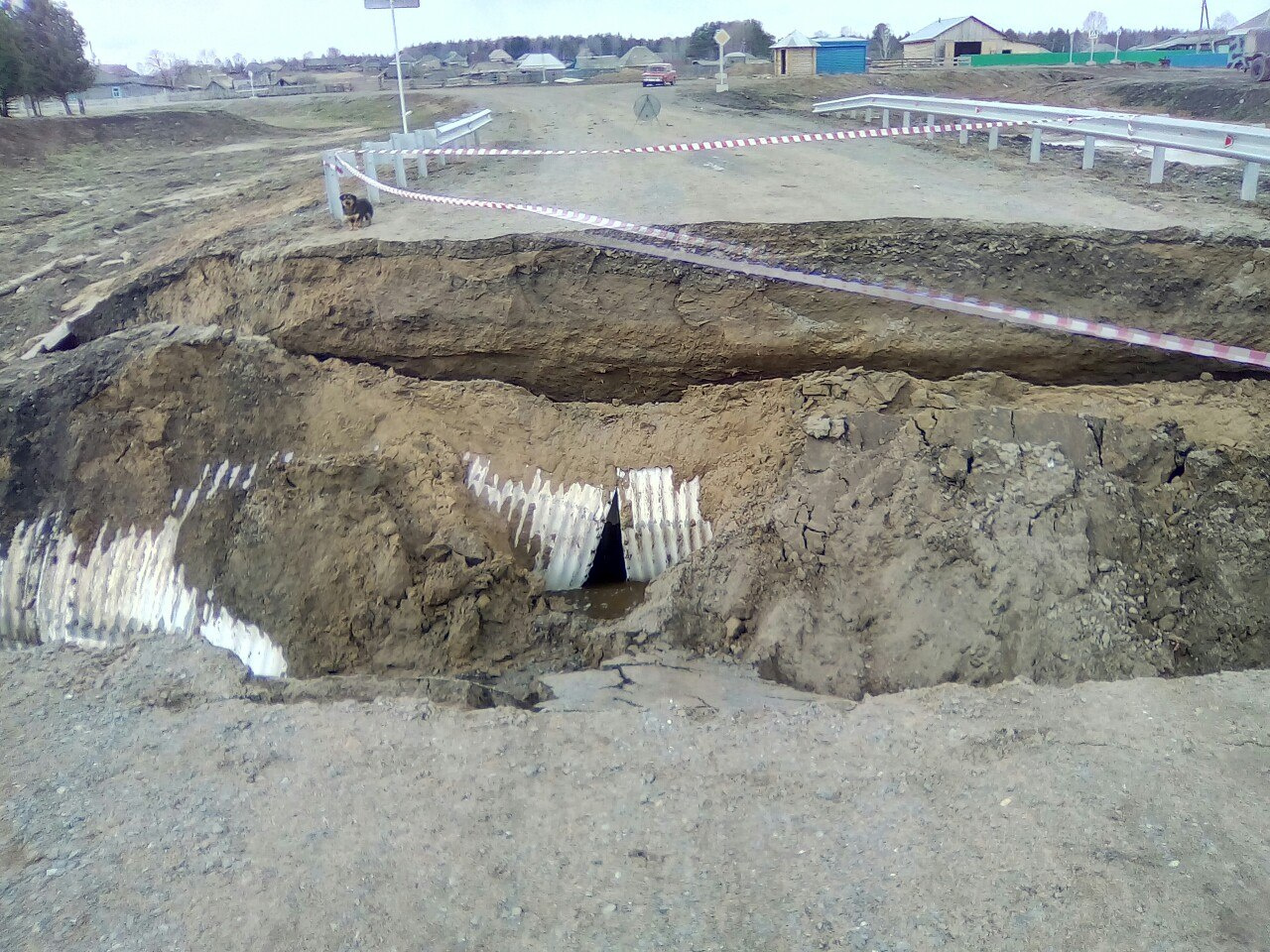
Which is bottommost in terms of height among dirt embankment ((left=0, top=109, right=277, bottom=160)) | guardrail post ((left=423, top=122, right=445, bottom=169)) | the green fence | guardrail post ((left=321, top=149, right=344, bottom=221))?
guardrail post ((left=321, top=149, right=344, bottom=221))

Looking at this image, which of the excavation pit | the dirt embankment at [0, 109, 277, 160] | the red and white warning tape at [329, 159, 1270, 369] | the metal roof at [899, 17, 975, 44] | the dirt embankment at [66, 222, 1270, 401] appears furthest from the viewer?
the metal roof at [899, 17, 975, 44]

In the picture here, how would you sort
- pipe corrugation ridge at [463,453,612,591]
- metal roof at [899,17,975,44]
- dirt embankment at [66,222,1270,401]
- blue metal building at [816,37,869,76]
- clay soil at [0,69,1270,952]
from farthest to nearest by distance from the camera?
metal roof at [899,17,975,44]
blue metal building at [816,37,869,76]
pipe corrugation ridge at [463,453,612,591]
dirt embankment at [66,222,1270,401]
clay soil at [0,69,1270,952]

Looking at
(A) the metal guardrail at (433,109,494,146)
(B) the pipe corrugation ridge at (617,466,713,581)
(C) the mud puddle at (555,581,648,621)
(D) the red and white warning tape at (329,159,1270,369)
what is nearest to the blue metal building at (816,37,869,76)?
(A) the metal guardrail at (433,109,494,146)

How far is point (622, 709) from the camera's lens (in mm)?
4594

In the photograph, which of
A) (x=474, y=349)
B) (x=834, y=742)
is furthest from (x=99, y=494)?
(x=834, y=742)

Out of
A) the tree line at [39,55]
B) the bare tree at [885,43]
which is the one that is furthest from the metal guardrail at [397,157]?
the bare tree at [885,43]

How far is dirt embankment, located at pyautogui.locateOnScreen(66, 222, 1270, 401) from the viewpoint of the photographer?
621 centimetres

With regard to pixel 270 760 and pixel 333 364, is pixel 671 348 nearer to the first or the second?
pixel 333 364

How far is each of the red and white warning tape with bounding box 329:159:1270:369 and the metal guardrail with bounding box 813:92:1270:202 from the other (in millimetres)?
2037

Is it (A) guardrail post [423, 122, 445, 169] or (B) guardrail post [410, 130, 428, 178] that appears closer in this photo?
(B) guardrail post [410, 130, 428, 178]

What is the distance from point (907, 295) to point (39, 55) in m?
28.6

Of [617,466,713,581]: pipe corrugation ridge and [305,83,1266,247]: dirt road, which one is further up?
[305,83,1266,247]: dirt road

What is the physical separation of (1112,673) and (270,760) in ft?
14.5

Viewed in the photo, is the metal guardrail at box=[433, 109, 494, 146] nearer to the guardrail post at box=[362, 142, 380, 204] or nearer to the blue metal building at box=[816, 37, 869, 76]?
the guardrail post at box=[362, 142, 380, 204]
